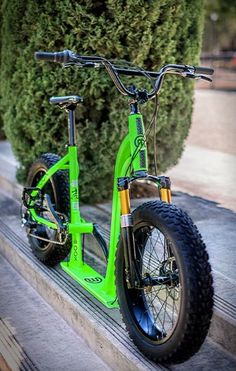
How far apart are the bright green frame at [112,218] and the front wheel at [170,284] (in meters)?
0.24

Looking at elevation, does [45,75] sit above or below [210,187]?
above

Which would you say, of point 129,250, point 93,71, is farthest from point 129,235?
point 93,71

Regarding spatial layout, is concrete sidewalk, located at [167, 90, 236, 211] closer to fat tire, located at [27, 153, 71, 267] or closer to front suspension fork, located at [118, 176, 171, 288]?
fat tire, located at [27, 153, 71, 267]

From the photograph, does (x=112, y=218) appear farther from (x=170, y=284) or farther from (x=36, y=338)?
(x=36, y=338)

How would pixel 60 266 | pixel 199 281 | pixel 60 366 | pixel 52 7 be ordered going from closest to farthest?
1. pixel 199 281
2. pixel 60 366
3. pixel 60 266
4. pixel 52 7

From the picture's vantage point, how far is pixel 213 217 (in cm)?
514

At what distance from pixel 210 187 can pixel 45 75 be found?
7.95ft

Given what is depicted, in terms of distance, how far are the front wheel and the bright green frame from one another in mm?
243

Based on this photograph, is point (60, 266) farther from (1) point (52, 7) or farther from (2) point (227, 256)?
(1) point (52, 7)

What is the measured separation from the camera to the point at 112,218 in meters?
3.49

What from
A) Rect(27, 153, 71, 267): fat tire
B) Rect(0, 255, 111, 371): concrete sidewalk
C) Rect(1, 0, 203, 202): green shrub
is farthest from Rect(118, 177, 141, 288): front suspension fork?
Rect(1, 0, 203, 202): green shrub

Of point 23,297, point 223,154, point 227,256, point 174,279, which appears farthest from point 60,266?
point 223,154

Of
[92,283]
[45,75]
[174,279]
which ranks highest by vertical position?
[45,75]

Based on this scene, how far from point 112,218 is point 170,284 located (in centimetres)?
65
